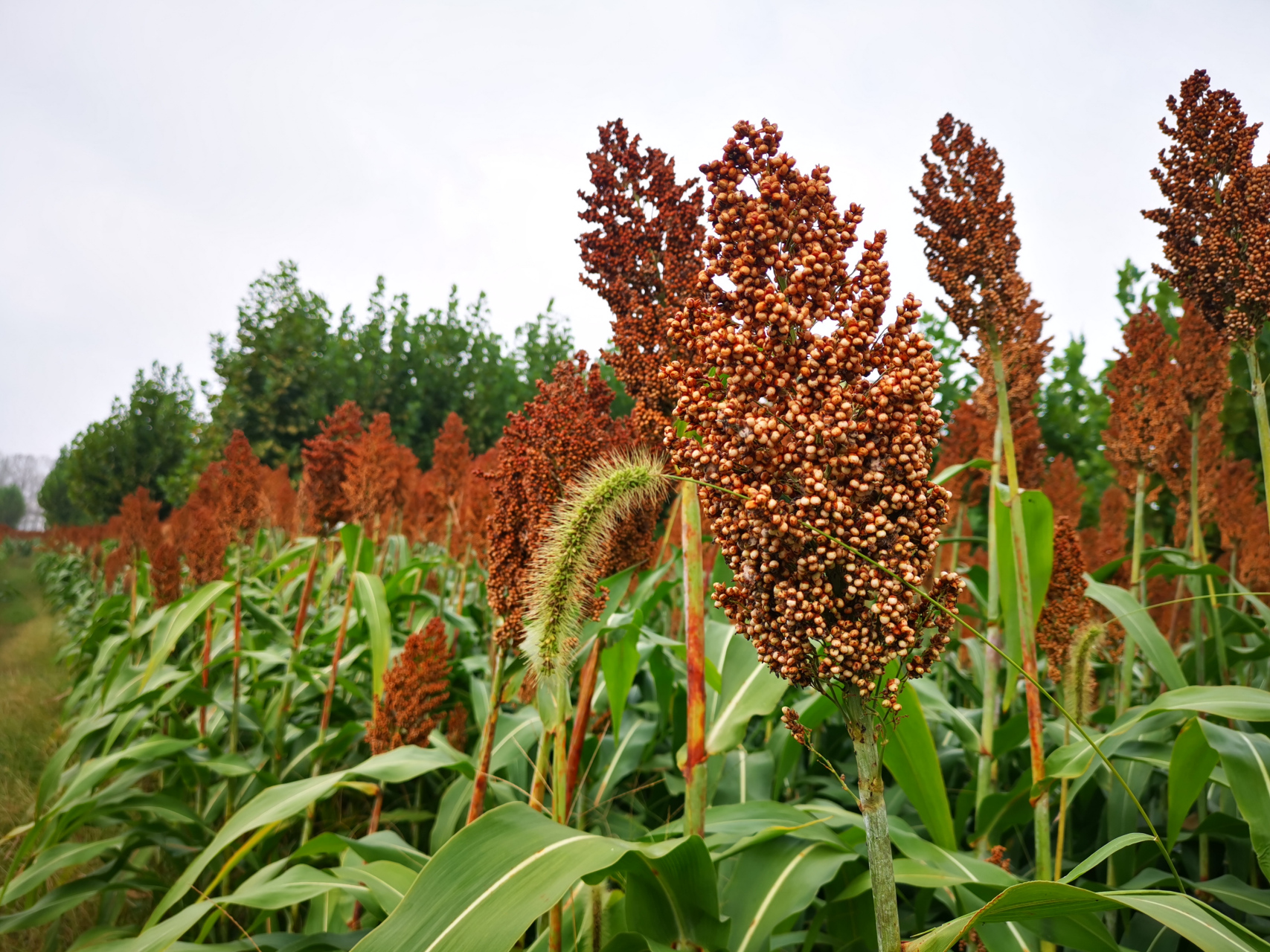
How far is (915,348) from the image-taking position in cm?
125

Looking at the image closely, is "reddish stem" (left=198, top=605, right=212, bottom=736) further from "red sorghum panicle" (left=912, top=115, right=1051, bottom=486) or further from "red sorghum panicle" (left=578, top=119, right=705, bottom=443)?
"red sorghum panicle" (left=912, top=115, right=1051, bottom=486)

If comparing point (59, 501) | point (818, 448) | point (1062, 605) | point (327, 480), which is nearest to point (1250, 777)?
point (1062, 605)

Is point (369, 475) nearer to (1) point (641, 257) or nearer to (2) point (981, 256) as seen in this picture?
(1) point (641, 257)

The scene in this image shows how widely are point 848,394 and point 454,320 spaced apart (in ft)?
90.6

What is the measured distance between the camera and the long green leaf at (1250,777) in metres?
1.84

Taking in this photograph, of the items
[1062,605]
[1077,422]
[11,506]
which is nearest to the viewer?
[1062,605]

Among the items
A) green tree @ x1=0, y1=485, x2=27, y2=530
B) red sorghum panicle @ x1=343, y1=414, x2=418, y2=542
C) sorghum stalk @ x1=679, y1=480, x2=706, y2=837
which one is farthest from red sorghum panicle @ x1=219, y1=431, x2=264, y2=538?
green tree @ x1=0, y1=485, x2=27, y2=530

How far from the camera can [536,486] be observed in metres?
2.39

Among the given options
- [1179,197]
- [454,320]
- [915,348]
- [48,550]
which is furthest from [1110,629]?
[48,550]

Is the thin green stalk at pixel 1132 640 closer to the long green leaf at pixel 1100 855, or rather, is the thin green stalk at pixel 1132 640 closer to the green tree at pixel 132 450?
the long green leaf at pixel 1100 855

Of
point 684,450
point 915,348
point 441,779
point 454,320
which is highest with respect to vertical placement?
point 454,320

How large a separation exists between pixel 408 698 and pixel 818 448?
236 centimetres

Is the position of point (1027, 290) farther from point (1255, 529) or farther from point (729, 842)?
point (1255, 529)

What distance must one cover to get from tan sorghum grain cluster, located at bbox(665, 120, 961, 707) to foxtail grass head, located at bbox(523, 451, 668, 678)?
63 cm
